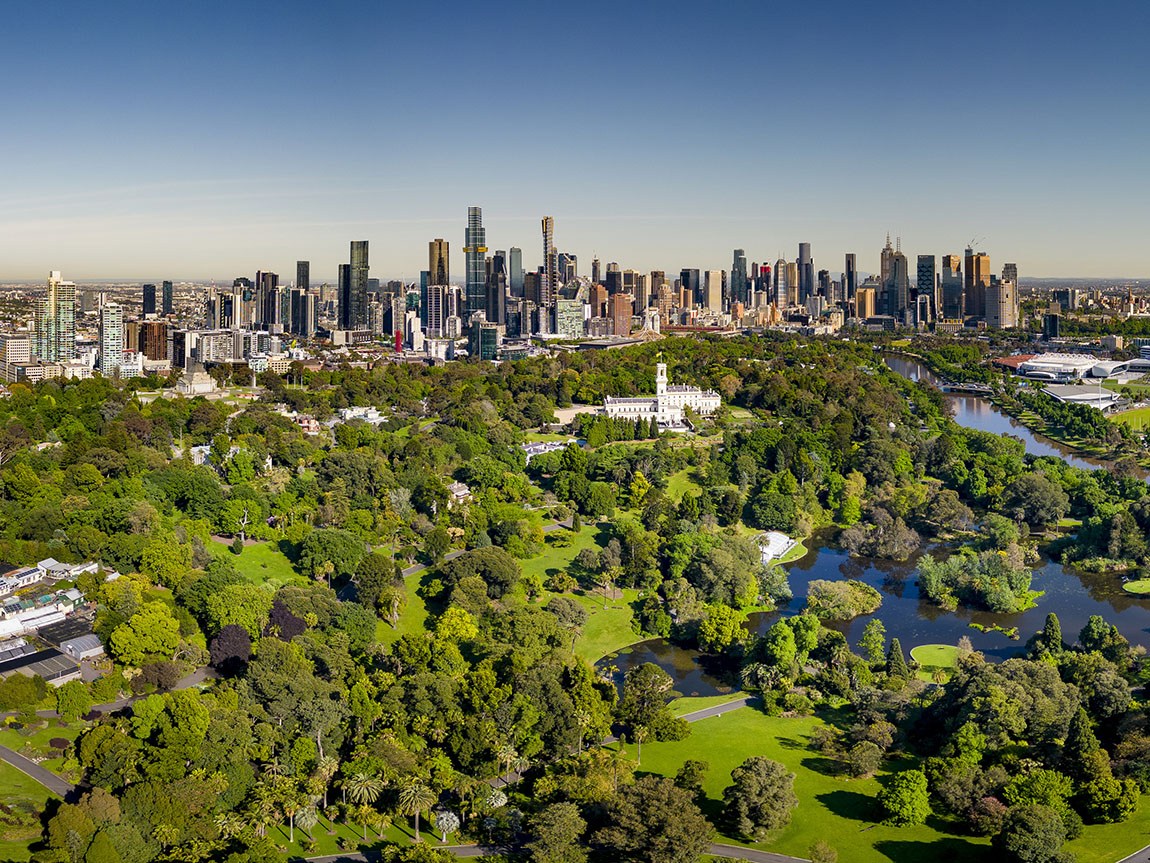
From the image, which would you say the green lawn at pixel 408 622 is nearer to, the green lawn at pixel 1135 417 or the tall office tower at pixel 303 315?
the green lawn at pixel 1135 417

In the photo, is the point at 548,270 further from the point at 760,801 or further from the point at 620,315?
the point at 760,801

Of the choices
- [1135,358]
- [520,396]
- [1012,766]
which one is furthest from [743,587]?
[1135,358]

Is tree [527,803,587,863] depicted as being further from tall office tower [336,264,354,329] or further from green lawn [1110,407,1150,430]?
tall office tower [336,264,354,329]

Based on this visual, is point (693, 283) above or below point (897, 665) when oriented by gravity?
above

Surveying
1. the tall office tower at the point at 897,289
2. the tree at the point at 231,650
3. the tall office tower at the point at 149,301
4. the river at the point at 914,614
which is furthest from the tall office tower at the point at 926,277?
the tree at the point at 231,650

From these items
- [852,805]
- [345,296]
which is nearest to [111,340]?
[345,296]

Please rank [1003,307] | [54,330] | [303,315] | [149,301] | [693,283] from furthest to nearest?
[693,283] < [149,301] < [1003,307] < [303,315] < [54,330]
